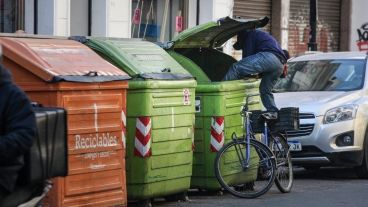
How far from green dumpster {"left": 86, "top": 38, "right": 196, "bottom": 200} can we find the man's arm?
3794mm

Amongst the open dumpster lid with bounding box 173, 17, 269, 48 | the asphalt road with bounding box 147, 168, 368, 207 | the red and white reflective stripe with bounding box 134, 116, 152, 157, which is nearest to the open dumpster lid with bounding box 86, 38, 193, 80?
the red and white reflective stripe with bounding box 134, 116, 152, 157

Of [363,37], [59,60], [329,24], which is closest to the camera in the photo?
[59,60]

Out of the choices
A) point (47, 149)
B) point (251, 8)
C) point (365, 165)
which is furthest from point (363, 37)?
point (47, 149)

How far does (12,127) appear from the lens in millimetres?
4715

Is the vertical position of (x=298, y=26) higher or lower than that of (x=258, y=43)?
higher

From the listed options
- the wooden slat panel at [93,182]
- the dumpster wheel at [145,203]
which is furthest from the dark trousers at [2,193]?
the dumpster wheel at [145,203]

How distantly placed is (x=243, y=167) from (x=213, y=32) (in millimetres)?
1753

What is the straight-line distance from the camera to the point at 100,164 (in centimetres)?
815

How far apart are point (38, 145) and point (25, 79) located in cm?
261

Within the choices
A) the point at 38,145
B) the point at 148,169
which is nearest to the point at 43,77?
the point at 148,169

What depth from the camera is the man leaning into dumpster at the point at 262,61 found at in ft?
33.9

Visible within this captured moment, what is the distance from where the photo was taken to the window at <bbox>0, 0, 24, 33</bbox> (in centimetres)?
1468

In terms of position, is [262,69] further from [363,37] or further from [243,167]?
[363,37]

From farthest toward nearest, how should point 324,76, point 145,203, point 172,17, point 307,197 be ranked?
point 172,17 → point 324,76 → point 307,197 → point 145,203
